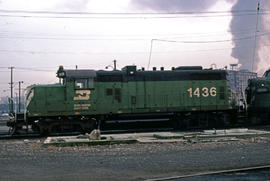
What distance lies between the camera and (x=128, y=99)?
19.2m

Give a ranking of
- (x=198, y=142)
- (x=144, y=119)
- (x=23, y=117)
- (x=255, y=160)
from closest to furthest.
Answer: (x=255, y=160), (x=198, y=142), (x=23, y=117), (x=144, y=119)

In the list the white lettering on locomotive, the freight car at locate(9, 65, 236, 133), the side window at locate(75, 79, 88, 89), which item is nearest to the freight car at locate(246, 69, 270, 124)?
the freight car at locate(9, 65, 236, 133)

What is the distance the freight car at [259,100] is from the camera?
20.4m

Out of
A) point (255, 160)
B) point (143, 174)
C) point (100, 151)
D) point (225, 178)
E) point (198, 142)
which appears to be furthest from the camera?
point (198, 142)

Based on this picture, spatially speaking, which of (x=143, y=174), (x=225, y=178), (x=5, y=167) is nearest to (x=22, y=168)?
(x=5, y=167)

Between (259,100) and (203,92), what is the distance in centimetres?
→ 378

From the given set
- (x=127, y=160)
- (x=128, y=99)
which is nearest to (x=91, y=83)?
A: (x=128, y=99)

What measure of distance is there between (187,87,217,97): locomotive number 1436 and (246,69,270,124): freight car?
281 cm

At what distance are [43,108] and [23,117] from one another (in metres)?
1.16

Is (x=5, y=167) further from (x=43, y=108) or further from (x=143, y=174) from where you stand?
(x=43, y=108)

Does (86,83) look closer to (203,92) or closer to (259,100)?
(203,92)

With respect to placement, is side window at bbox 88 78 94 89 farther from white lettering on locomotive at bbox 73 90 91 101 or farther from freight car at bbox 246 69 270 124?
freight car at bbox 246 69 270 124

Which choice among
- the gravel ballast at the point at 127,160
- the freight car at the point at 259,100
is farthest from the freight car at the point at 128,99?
the gravel ballast at the point at 127,160

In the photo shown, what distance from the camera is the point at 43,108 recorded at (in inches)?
709
